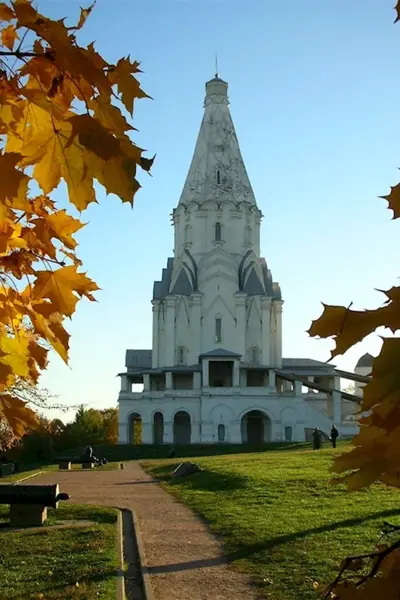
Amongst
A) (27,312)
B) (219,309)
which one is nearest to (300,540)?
(27,312)

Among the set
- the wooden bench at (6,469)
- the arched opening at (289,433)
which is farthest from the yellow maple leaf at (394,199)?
the arched opening at (289,433)

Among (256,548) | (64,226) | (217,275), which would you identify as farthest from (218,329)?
(64,226)

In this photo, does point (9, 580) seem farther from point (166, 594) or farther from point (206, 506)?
point (206, 506)

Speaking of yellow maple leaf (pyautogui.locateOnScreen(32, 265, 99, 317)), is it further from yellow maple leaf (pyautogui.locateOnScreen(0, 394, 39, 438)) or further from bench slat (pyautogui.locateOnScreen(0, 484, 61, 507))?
bench slat (pyautogui.locateOnScreen(0, 484, 61, 507))

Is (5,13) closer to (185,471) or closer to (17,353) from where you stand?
(17,353)

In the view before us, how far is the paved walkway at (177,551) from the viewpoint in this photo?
678 cm

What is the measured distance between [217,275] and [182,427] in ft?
35.0

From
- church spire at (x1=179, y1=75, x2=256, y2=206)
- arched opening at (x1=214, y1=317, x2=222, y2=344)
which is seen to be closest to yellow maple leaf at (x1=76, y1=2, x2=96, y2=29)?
arched opening at (x1=214, y1=317, x2=222, y2=344)

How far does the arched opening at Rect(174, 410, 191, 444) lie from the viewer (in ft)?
153

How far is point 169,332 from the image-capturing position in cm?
4956

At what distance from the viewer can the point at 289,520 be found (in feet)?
33.9

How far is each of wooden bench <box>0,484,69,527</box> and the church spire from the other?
40.6 metres

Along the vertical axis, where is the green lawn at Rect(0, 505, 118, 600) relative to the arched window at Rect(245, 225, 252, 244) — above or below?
below

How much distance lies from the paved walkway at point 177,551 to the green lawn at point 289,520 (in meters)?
0.23
